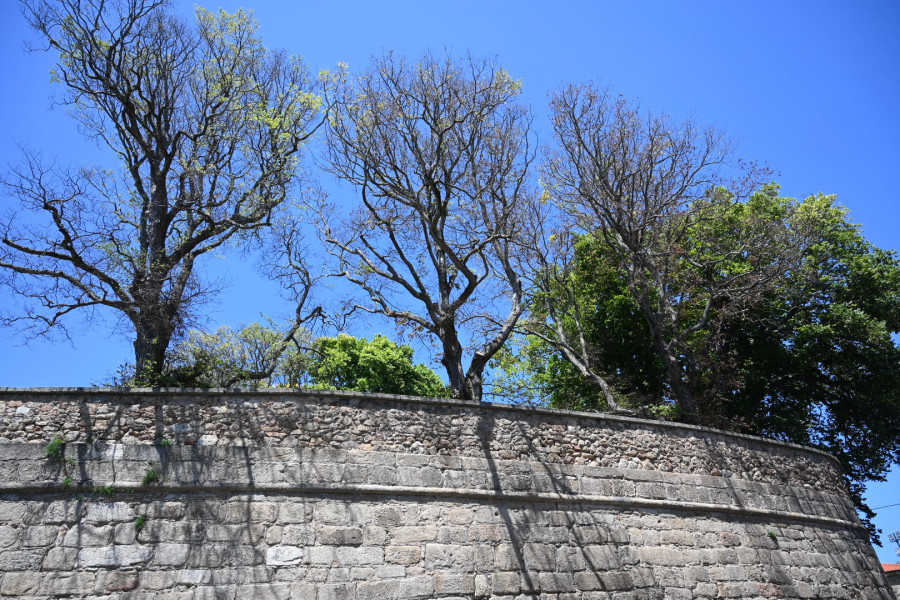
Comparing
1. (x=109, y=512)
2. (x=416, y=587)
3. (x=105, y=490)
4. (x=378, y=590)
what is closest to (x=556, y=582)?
(x=416, y=587)

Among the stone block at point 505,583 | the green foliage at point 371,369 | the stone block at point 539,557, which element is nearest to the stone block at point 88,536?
the stone block at point 505,583

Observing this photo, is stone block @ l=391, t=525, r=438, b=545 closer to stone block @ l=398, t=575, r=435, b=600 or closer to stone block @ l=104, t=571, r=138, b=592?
stone block @ l=398, t=575, r=435, b=600

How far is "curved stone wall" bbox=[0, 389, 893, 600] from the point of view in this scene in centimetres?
736

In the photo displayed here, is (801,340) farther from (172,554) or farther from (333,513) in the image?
(172,554)

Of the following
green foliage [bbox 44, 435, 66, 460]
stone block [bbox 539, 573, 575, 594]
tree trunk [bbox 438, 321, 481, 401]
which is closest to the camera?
green foliage [bbox 44, 435, 66, 460]

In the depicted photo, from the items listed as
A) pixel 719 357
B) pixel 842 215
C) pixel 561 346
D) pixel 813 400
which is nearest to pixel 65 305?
pixel 561 346

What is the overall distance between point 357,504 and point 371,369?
14684 millimetres

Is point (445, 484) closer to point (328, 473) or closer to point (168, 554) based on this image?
point (328, 473)

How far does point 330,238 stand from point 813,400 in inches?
508

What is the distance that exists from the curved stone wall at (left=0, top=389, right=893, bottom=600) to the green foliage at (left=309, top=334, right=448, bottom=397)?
12.7 m

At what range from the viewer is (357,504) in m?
8.16

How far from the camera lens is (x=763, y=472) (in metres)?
11.2

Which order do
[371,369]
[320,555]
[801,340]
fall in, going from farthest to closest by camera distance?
[371,369]
[801,340]
[320,555]

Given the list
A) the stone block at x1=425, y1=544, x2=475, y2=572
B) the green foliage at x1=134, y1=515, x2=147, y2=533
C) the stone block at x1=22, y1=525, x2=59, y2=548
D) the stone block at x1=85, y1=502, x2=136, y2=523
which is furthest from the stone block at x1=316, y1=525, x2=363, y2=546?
the stone block at x1=22, y1=525, x2=59, y2=548
